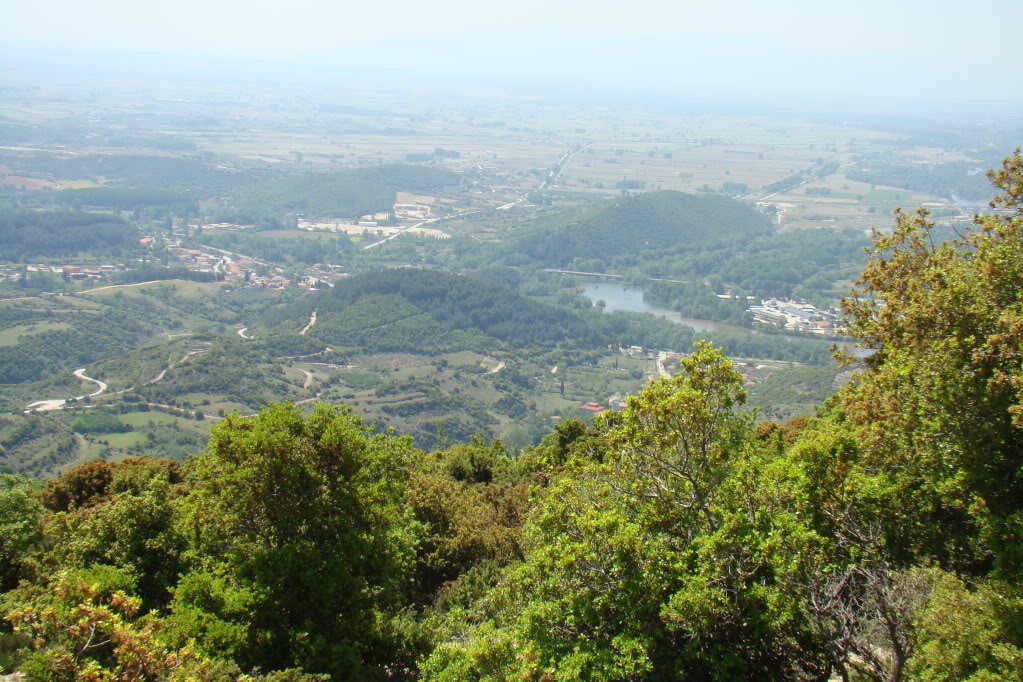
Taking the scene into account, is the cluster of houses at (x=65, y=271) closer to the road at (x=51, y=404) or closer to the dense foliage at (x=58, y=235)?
the dense foliage at (x=58, y=235)

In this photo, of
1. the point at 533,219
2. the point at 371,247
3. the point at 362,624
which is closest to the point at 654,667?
the point at 362,624

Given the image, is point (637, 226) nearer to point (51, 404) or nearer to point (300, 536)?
point (51, 404)

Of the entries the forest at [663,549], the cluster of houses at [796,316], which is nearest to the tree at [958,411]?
the forest at [663,549]

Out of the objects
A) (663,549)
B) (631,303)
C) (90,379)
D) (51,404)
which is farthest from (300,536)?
(631,303)

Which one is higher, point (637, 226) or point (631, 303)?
point (637, 226)

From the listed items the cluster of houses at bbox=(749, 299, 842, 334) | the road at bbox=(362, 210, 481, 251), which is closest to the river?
the cluster of houses at bbox=(749, 299, 842, 334)

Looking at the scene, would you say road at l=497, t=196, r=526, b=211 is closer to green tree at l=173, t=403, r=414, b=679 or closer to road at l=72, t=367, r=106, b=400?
road at l=72, t=367, r=106, b=400

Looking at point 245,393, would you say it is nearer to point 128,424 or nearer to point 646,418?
point 128,424
